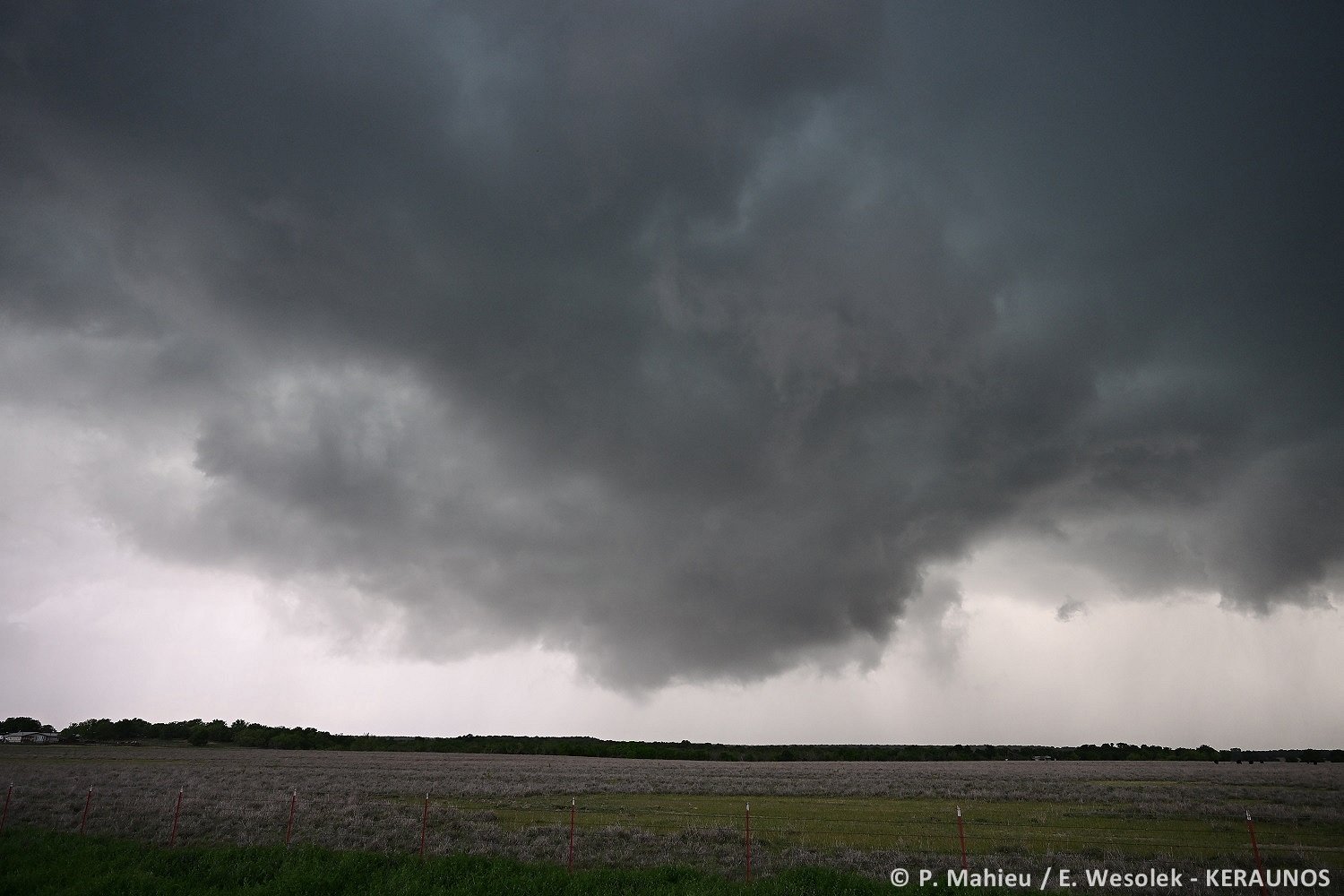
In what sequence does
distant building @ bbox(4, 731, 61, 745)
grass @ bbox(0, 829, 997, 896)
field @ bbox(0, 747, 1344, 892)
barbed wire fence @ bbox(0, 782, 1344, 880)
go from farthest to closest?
1. distant building @ bbox(4, 731, 61, 745)
2. field @ bbox(0, 747, 1344, 892)
3. barbed wire fence @ bbox(0, 782, 1344, 880)
4. grass @ bbox(0, 829, 997, 896)

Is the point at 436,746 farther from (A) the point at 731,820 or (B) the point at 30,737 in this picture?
(A) the point at 731,820

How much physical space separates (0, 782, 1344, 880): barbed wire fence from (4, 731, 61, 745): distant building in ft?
489

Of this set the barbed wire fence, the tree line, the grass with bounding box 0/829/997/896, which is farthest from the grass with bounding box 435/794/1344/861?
the tree line

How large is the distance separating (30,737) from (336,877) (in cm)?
20188

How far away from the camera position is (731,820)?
119 feet

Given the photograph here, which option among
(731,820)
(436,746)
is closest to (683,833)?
(731,820)

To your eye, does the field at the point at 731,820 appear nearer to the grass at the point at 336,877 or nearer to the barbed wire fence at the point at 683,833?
the barbed wire fence at the point at 683,833

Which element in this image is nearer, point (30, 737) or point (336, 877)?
point (336, 877)

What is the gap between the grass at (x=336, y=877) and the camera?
19.5 m

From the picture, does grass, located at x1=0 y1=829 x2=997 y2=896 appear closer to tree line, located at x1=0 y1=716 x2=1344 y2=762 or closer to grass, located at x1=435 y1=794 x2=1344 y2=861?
grass, located at x1=435 y1=794 x2=1344 y2=861

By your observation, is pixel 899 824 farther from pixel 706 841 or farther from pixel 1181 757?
pixel 1181 757

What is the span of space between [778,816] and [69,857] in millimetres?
30047

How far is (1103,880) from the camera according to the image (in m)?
21.3

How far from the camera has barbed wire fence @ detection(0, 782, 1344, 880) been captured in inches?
981
